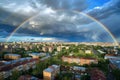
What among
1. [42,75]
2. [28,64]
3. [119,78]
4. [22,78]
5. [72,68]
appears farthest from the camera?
[28,64]

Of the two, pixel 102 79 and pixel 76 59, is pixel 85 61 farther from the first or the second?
pixel 102 79

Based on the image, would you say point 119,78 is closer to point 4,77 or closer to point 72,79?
point 72,79

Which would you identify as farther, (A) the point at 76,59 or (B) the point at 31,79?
(A) the point at 76,59

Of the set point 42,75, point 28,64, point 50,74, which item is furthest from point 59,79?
point 28,64

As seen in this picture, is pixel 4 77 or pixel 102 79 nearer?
pixel 102 79

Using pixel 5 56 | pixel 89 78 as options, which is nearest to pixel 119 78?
pixel 89 78

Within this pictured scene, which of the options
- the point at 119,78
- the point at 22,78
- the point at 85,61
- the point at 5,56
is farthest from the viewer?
the point at 5,56

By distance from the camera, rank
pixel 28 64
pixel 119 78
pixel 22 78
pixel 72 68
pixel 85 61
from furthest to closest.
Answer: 1. pixel 85 61
2. pixel 28 64
3. pixel 72 68
4. pixel 119 78
5. pixel 22 78

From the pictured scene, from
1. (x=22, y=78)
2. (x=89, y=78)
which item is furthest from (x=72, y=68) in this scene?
(x=22, y=78)

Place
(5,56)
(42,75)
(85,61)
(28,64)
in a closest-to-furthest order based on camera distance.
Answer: (42,75)
(28,64)
(85,61)
(5,56)
